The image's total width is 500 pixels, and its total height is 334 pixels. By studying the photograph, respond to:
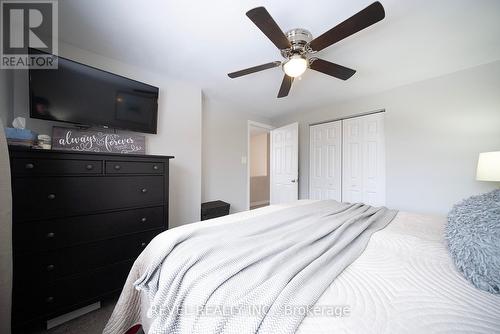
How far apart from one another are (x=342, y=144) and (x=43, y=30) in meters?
3.70

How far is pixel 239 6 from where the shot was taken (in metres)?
1.23

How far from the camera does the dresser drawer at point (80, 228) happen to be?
112cm

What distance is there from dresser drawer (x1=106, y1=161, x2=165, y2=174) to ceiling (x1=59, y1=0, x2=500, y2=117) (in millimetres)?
1112

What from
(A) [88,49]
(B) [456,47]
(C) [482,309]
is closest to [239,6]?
(A) [88,49]

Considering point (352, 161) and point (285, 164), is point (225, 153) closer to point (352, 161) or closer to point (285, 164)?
point (285, 164)

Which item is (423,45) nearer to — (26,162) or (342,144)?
(342,144)

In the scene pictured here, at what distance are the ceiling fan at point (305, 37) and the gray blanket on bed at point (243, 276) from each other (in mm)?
1241

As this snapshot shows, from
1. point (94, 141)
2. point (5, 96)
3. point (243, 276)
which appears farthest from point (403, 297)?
point (5, 96)

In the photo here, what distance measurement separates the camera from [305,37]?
135cm

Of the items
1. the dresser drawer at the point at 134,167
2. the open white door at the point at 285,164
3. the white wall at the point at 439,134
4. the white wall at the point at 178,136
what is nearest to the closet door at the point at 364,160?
the white wall at the point at 439,134

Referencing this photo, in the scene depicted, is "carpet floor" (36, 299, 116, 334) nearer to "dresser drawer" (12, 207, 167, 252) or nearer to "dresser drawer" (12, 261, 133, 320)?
"dresser drawer" (12, 261, 133, 320)

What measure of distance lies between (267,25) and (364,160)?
248 cm

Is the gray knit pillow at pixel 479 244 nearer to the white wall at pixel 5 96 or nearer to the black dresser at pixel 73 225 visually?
the black dresser at pixel 73 225

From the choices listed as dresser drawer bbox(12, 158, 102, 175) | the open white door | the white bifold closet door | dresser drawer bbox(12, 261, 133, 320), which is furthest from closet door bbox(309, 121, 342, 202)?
dresser drawer bbox(12, 158, 102, 175)
